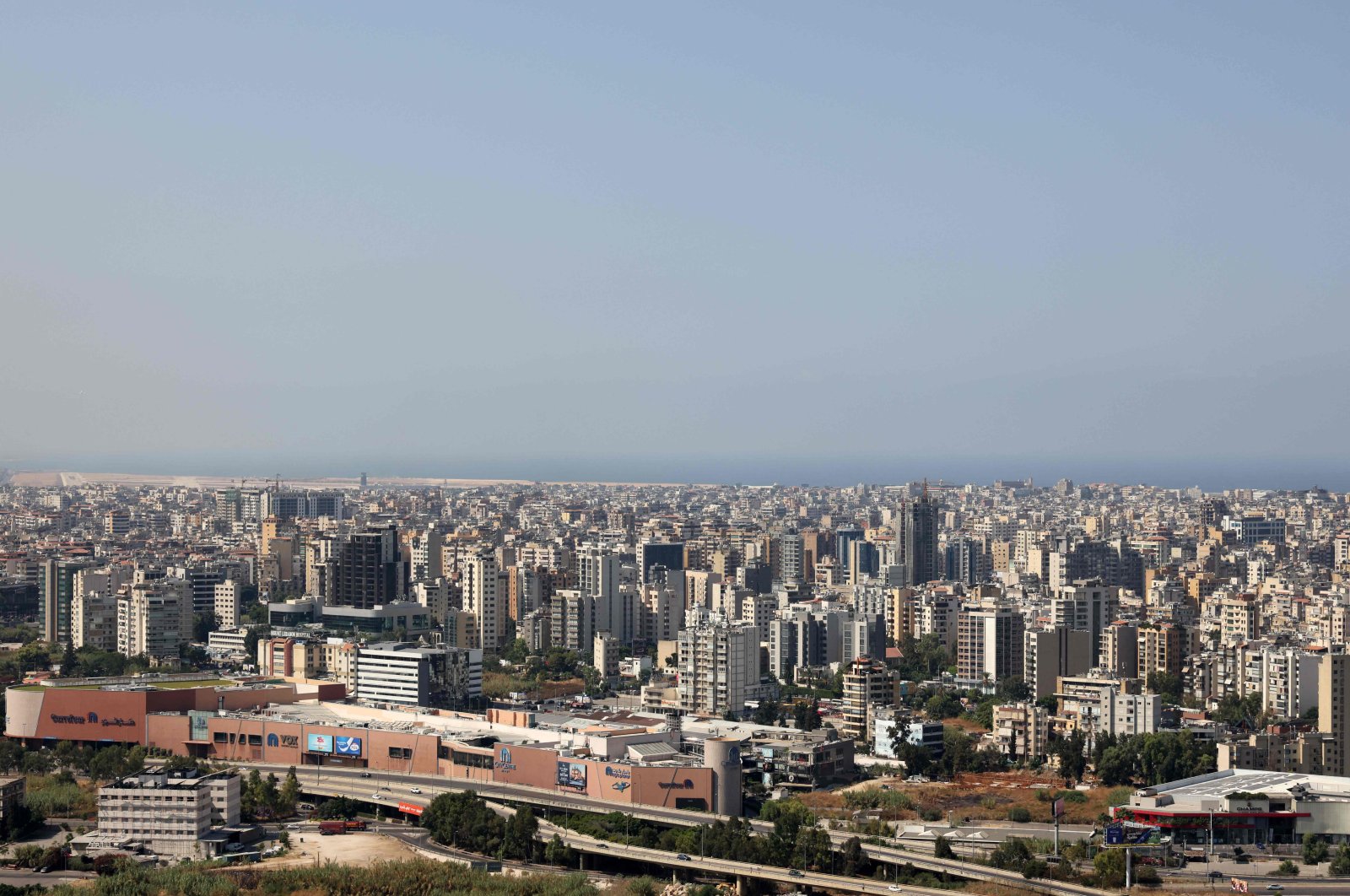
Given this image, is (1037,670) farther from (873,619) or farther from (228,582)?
(228,582)

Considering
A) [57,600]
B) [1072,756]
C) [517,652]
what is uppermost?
[57,600]

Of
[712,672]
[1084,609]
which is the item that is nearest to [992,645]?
[1084,609]

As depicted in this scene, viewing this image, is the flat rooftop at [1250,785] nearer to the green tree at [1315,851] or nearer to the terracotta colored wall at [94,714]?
the green tree at [1315,851]

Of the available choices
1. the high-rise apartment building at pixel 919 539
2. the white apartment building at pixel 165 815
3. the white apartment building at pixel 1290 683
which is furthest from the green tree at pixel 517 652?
the white apartment building at pixel 165 815

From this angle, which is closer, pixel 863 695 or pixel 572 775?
pixel 572 775

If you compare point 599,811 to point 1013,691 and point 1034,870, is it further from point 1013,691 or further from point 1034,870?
point 1013,691

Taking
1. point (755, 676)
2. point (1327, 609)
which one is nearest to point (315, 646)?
point (755, 676)
